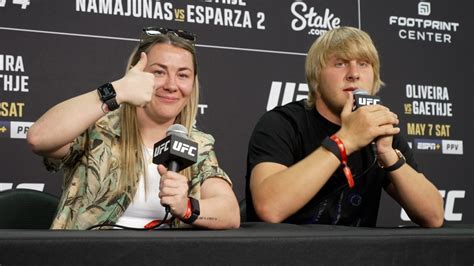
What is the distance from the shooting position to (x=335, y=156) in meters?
1.90

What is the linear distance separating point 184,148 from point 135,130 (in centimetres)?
55

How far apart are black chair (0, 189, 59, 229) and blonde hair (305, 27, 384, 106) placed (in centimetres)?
84

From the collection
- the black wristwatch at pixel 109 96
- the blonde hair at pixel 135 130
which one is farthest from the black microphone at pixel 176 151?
the blonde hair at pixel 135 130

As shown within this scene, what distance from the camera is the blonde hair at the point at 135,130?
181 cm

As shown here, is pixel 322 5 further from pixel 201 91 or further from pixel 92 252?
pixel 92 252

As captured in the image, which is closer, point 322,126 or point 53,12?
point 322,126

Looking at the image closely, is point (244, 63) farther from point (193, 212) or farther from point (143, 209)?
point (193, 212)

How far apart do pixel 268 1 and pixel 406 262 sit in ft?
6.81

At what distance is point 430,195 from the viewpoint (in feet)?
6.47

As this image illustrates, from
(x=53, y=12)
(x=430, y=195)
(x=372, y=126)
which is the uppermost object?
(x=53, y=12)

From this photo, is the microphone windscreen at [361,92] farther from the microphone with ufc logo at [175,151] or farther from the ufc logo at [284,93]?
the ufc logo at [284,93]

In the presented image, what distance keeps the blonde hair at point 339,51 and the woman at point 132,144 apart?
400 mm

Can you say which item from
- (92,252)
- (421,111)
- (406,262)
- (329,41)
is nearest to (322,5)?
(421,111)

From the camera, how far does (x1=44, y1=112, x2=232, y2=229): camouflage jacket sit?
1.79 metres
